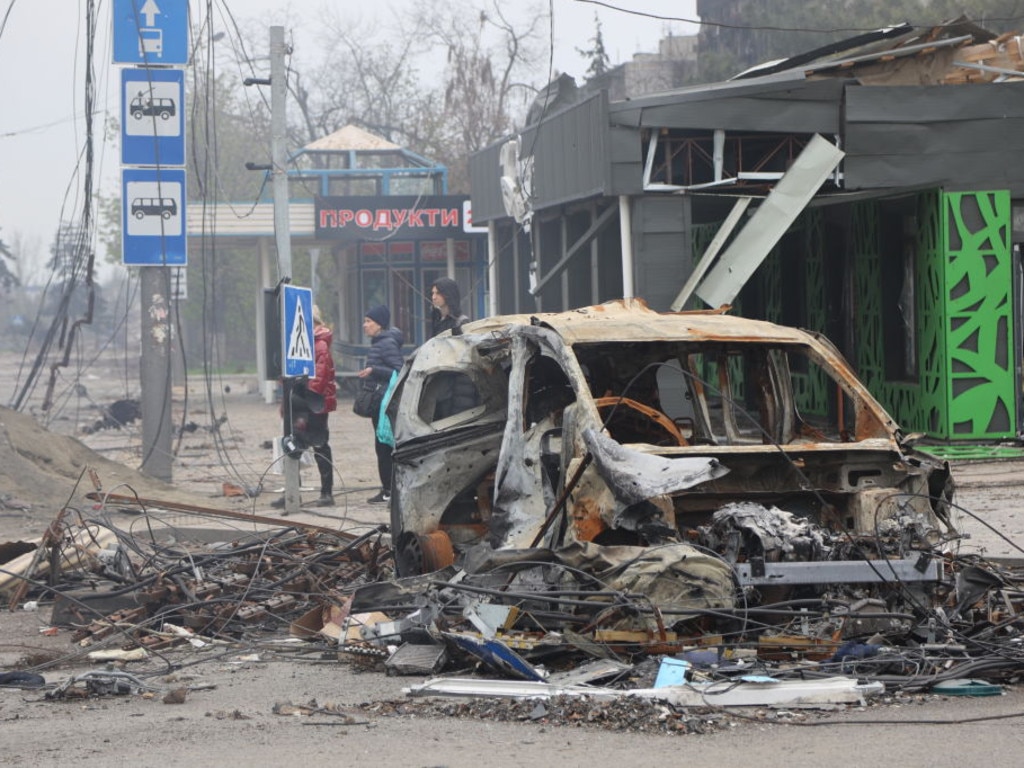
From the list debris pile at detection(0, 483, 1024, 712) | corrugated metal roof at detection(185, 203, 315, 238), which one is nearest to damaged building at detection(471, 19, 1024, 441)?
debris pile at detection(0, 483, 1024, 712)

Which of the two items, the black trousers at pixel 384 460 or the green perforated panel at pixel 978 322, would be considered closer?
the black trousers at pixel 384 460

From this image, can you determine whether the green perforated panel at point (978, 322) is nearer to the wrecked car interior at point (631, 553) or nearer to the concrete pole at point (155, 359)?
the wrecked car interior at point (631, 553)

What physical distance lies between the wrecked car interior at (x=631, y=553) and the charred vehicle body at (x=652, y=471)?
14mm

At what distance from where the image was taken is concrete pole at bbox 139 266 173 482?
1688 cm

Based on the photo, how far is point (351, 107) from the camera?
73.5 meters

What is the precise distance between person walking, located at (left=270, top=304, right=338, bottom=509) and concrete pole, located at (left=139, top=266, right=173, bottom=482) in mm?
2571

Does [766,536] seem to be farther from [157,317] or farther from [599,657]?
[157,317]

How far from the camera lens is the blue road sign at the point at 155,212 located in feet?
54.2

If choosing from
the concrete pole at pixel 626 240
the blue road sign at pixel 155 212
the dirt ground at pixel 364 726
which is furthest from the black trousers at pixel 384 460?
the dirt ground at pixel 364 726

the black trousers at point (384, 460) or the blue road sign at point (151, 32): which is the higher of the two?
the blue road sign at point (151, 32)

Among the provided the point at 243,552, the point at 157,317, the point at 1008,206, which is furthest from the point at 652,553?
the point at 1008,206

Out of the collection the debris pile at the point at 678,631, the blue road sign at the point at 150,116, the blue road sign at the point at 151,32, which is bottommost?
A: the debris pile at the point at 678,631

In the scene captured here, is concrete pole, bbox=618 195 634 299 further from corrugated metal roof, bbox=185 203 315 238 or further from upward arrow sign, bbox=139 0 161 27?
corrugated metal roof, bbox=185 203 315 238

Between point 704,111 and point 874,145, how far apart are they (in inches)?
82.7
